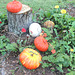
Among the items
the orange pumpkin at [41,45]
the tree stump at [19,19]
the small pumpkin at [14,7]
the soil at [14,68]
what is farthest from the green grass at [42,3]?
the soil at [14,68]

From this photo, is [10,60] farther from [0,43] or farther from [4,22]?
[4,22]

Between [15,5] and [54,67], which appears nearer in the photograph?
[54,67]

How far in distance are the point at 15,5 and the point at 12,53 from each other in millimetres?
1633

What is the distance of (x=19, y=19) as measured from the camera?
369cm

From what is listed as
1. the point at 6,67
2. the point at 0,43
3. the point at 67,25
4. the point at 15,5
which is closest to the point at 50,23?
the point at 67,25

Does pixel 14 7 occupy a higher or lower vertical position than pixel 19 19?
higher

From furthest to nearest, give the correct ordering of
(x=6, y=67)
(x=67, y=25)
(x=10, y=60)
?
(x=67, y=25), (x=10, y=60), (x=6, y=67)

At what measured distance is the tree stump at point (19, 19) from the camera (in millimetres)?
3612

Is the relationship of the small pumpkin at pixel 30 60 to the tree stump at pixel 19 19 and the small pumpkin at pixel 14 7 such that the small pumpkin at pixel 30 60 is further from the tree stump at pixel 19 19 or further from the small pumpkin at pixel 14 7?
the small pumpkin at pixel 14 7

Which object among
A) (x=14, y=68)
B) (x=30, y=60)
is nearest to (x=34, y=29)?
(x=30, y=60)

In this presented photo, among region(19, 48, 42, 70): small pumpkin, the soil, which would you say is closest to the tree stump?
the soil

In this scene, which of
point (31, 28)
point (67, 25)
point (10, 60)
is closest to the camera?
point (10, 60)

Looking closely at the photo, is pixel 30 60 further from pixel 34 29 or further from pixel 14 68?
pixel 34 29

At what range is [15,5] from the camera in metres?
3.39
